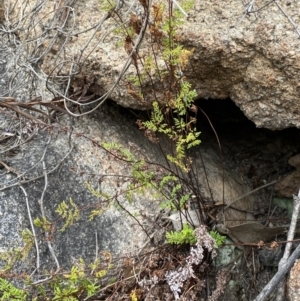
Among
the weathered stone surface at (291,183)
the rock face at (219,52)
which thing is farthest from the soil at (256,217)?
the rock face at (219,52)

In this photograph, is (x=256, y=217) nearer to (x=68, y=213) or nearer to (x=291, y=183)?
(x=291, y=183)

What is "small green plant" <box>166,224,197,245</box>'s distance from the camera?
1.90 meters

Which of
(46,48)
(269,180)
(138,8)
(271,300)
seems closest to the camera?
(271,300)

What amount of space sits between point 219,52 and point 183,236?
2.30 feet

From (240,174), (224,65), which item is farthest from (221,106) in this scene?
(224,65)

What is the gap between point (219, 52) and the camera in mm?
1996

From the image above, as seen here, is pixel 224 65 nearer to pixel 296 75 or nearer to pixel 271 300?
pixel 296 75

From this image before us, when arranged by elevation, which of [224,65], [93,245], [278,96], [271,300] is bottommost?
[271,300]

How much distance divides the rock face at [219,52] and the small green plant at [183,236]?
1.65 feet

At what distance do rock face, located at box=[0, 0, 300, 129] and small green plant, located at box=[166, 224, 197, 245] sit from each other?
1.65ft

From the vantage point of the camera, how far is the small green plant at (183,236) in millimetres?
1898

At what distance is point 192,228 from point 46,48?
3.30ft

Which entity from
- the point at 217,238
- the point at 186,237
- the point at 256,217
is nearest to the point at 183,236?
the point at 186,237

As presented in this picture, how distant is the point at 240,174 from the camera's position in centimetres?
256
